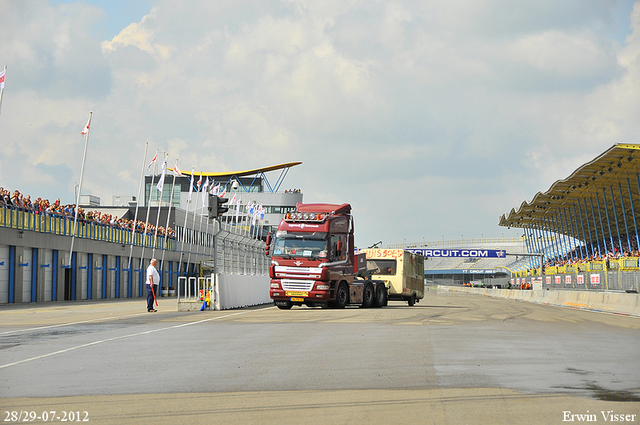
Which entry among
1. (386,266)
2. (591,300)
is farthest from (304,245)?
(591,300)

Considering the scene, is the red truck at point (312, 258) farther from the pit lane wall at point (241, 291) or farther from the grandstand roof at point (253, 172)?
the grandstand roof at point (253, 172)

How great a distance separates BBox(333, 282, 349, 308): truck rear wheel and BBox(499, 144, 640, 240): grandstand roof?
2637 cm

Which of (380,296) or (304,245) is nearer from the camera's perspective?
(304,245)

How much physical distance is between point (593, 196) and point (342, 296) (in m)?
48.7

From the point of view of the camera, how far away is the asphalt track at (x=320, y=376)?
7035 mm

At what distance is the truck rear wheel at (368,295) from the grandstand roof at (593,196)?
24.0 metres

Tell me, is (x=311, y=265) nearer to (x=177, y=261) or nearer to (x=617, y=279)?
(x=617, y=279)

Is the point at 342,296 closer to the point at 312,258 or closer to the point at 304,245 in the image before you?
the point at 312,258

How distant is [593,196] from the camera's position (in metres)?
69.7

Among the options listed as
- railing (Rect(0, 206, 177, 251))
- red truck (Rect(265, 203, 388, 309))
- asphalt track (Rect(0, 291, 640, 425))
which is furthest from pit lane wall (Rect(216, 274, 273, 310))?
railing (Rect(0, 206, 177, 251))

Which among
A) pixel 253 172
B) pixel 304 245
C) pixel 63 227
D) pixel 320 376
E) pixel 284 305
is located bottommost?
pixel 320 376

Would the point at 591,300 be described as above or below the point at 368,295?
below

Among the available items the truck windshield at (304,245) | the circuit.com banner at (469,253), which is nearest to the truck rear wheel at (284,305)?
the truck windshield at (304,245)
